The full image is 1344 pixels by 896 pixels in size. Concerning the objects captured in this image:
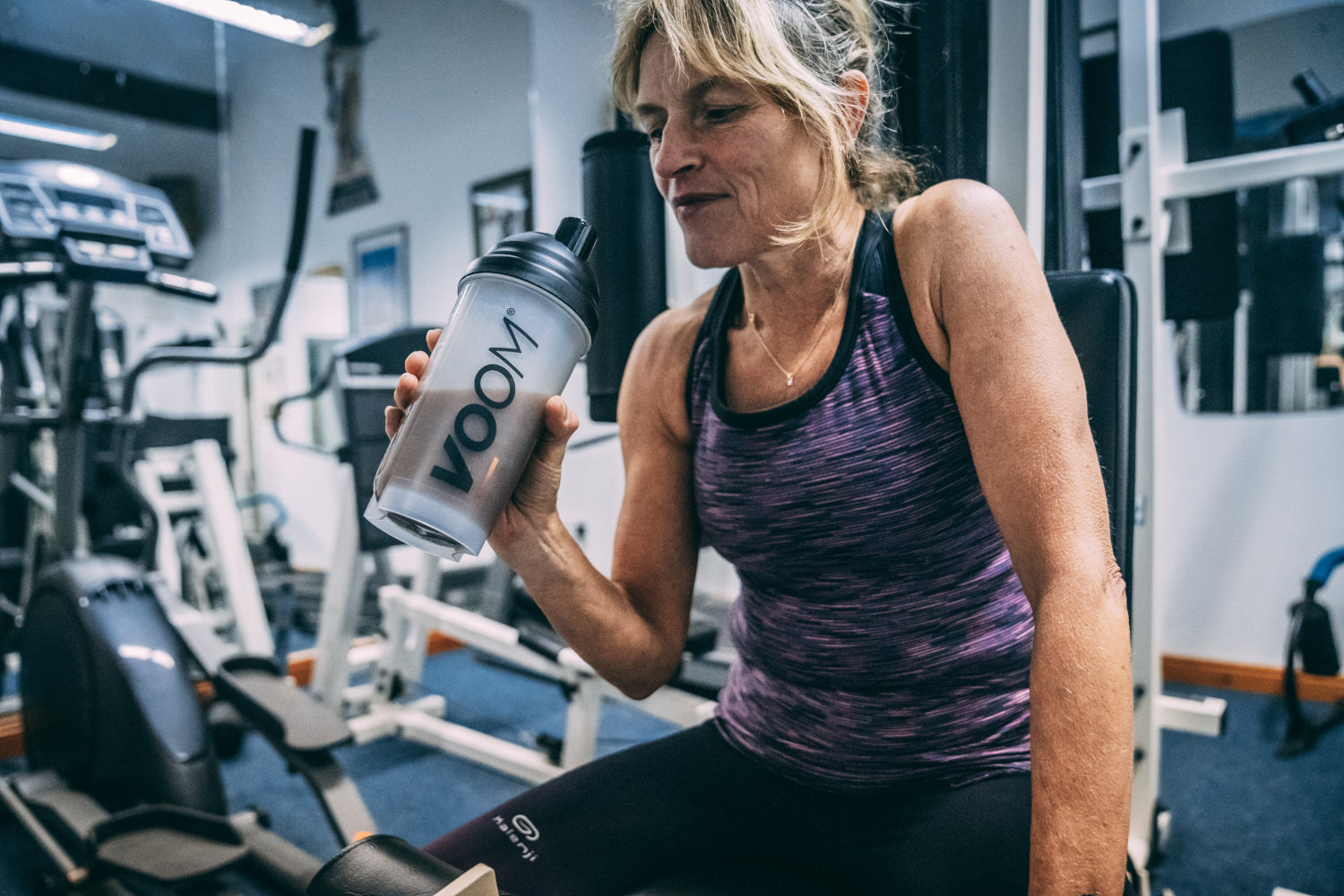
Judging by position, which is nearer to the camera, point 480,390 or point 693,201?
point 480,390

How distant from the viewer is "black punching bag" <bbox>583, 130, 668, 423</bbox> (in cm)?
104

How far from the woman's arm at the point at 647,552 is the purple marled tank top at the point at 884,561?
0.12 m

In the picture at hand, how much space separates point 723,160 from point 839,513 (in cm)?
33

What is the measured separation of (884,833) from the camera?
0.69 meters

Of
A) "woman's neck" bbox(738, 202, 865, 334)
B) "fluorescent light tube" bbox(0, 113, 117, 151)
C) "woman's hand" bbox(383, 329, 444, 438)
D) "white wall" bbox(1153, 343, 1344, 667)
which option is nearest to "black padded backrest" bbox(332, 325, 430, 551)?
"fluorescent light tube" bbox(0, 113, 117, 151)

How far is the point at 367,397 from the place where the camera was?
7.04 ft

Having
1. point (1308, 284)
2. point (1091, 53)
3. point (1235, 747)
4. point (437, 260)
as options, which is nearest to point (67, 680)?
point (437, 260)

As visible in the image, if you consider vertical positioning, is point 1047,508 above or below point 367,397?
below

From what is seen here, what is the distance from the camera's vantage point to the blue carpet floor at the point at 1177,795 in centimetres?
163

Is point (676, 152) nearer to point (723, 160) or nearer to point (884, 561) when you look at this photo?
point (723, 160)

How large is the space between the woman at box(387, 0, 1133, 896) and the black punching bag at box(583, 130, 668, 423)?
0.62ft

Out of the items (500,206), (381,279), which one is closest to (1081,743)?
(500,206)

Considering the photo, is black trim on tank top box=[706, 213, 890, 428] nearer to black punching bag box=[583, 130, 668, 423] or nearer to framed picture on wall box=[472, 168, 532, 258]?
black punching bag box=[583, 130, 668, 423]

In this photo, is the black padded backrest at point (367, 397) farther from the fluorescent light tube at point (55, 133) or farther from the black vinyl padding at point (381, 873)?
the black vinyl padding at point (381, 873)
